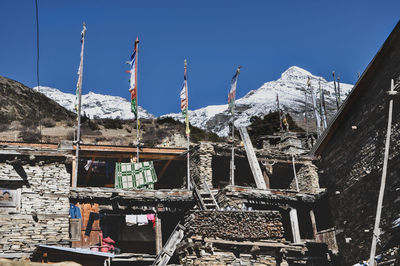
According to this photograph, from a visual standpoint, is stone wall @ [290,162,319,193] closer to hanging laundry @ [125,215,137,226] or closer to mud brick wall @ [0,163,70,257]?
hanging laundry @ [125,215,137,226]

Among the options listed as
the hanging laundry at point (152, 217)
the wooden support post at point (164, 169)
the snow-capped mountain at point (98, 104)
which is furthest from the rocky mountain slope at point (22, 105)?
the snow-capped mountain at point (98, 104)

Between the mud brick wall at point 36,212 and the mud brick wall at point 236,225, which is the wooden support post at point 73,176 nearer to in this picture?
the mud brick wall at point 36,212

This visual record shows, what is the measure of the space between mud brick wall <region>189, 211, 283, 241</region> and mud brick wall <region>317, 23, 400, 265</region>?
2772mm

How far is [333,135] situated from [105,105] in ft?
339

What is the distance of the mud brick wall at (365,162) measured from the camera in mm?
14336

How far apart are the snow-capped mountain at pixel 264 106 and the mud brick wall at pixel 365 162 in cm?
4376

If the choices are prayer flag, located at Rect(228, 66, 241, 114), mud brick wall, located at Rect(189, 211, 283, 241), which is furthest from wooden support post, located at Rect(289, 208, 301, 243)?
prayer flag, located at Rect(228, 66, 241, 114)

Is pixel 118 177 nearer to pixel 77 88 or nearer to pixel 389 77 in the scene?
pixel 77 88

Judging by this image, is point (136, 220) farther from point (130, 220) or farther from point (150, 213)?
point (150, 213)

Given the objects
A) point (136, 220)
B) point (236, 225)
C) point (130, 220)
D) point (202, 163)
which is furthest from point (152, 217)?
point (236, 225)

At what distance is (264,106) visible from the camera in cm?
8206

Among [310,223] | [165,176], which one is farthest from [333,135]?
[165,176]

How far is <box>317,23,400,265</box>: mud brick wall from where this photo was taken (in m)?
14.3

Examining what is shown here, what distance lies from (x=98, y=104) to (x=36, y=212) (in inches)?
3922
